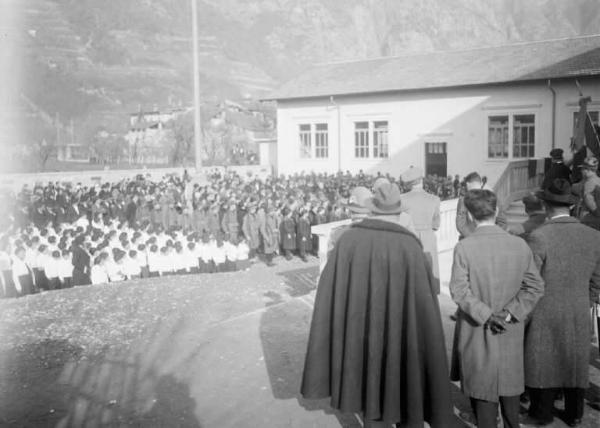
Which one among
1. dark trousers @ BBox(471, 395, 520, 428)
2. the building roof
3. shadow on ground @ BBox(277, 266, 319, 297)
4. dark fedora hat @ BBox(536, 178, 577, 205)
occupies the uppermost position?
the building roof

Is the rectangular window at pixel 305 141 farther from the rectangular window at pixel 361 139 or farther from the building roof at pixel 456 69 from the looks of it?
the rectangular window at pixel 361 139

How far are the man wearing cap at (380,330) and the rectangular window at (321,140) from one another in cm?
2896

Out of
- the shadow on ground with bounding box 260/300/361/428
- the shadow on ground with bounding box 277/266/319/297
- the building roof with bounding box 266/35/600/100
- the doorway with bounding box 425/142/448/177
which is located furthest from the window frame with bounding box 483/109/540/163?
the shadow on ground with bounding box 260/300/361/428

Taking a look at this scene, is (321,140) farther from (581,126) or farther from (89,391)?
(89,391)

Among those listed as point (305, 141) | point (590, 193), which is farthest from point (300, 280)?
point (305, 141)

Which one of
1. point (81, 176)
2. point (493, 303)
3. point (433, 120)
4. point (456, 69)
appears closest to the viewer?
point (493, 303)

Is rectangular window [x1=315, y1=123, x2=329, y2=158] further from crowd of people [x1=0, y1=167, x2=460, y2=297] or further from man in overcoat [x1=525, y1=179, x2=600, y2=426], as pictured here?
man in overcoat [x1=525, y1=179, x2=600, y2=426]

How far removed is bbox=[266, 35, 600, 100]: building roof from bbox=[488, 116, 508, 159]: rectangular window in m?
1.76

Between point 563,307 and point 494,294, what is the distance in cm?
75

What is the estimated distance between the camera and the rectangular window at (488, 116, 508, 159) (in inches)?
1092

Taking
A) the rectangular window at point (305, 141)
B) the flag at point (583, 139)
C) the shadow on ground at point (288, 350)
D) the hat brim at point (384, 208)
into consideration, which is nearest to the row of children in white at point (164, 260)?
the shadow on ground at point (288, 350)

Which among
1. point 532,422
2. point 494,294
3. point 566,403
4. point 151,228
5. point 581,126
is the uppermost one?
point 581,126

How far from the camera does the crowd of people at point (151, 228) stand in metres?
12.5

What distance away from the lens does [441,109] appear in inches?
1156
